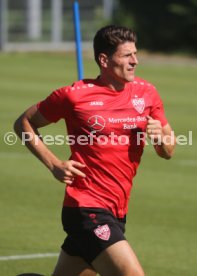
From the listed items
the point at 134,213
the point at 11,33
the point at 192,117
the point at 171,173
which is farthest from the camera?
the point at 11,33

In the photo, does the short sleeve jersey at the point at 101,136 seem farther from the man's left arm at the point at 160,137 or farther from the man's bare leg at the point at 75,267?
the man's bare leg at the point at 75,267

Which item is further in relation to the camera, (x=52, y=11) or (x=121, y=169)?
(x=52, y=11)

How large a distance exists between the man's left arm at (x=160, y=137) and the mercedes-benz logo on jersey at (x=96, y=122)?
1.18 ft

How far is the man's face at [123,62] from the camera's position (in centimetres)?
803

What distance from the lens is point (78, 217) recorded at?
7945mm

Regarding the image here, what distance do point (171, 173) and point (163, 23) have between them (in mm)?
32904

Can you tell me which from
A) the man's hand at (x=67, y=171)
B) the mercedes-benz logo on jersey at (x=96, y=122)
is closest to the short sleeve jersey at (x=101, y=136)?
the mercedes-benz logo on jersey at (x=96, y=122)

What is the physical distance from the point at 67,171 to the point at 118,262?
796 millimetres

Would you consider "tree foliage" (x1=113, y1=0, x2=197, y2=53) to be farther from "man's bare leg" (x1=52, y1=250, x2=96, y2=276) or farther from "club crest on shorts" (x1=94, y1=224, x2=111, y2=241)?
"club crest on shorts" (x1=94, y1=224, x2=111, y2=241)

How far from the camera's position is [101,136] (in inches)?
319

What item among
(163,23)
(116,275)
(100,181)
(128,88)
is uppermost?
(128,88)

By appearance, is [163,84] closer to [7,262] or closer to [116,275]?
[7,262]

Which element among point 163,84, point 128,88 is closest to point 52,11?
point 163,84

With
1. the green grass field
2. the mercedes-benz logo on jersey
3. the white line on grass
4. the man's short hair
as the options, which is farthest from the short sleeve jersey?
the white line on grass
